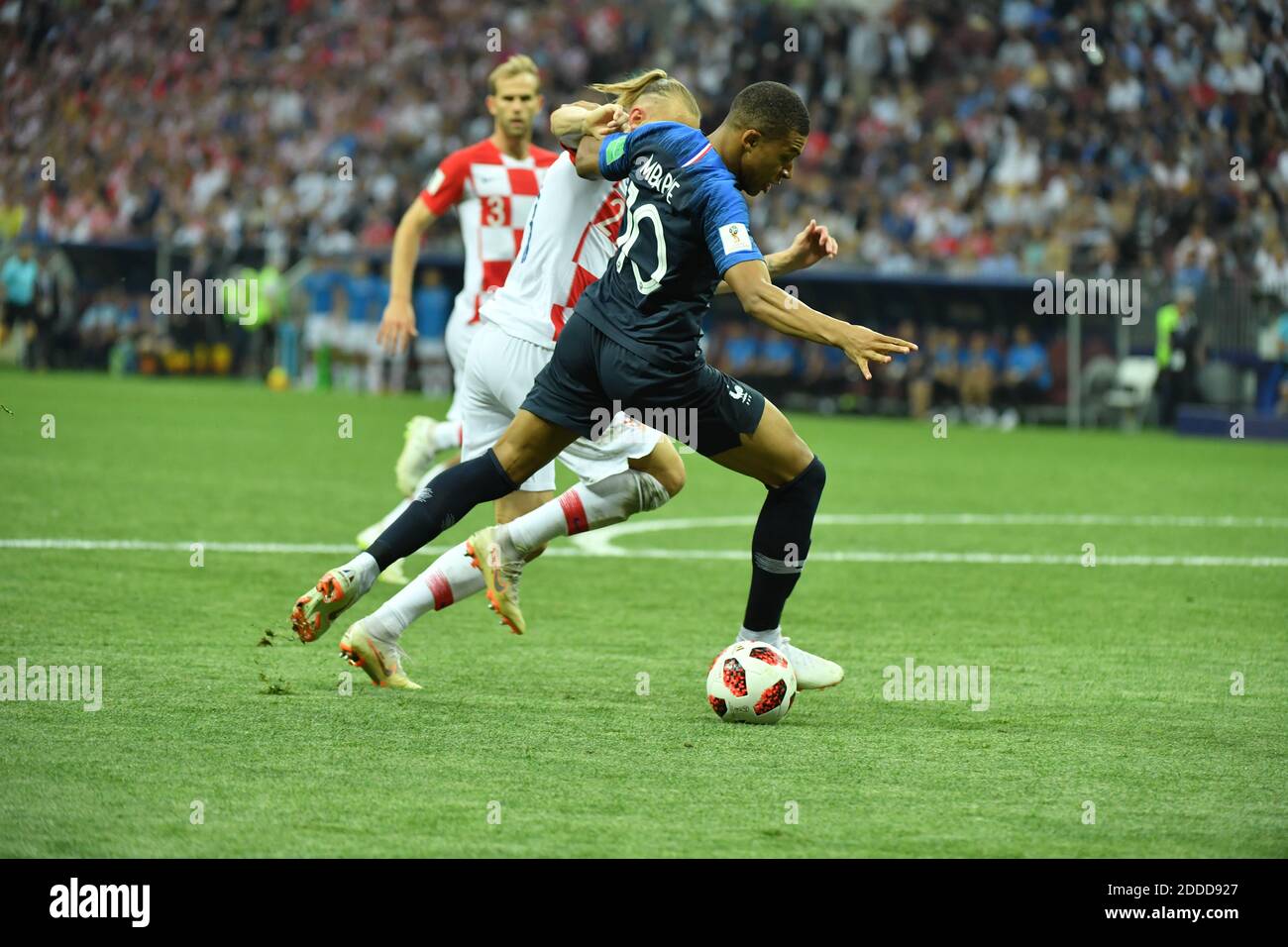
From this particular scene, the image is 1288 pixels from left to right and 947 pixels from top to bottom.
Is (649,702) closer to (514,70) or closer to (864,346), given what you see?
(864,346)

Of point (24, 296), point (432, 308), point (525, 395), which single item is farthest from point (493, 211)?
point (24, 296)

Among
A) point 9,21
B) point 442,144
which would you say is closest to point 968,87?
point 442,144

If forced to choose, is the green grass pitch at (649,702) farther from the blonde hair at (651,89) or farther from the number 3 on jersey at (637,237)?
the blonde hair at (651,89)

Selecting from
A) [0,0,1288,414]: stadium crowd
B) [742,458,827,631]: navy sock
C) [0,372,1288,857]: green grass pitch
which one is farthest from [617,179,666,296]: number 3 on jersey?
[0,0,1288,414]: stadium crowd

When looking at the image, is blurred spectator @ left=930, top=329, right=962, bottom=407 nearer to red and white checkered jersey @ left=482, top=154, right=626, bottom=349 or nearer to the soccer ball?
red and white checkered jersey @ left=482, top=154, right=626, bottom=349

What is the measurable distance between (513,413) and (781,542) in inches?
54.7

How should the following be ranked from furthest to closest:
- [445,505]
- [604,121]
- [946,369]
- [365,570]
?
1. [946,369]
2. [604,121]
3. [445,505]
4. [365,570]

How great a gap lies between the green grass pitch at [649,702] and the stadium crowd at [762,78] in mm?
11554

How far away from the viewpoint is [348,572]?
6289 millimetres

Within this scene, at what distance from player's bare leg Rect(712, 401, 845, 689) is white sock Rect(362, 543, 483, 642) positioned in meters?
1.02

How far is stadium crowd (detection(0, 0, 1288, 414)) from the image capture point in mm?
25531

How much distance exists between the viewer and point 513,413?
7.48m

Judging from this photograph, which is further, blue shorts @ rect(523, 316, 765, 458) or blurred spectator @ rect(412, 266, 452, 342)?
blurred spectator @ rect(412, 266, 452, 342)

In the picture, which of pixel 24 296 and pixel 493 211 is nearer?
pixel 493 211
